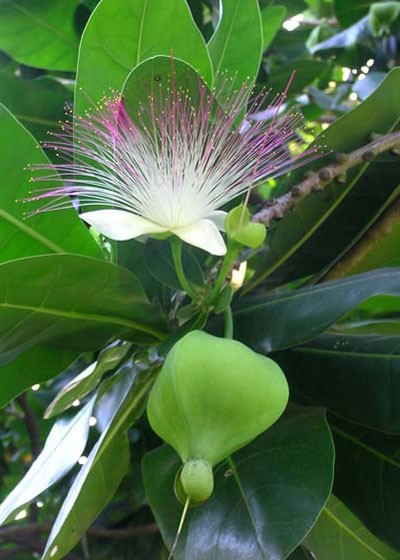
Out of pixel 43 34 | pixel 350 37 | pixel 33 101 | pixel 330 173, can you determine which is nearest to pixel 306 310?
pixel 330 173

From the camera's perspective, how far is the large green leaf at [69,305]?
0.72 metres

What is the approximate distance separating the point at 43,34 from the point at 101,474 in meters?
0.84

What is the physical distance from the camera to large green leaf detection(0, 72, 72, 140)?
48.3 inches

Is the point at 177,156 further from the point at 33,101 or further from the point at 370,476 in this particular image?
the point at 33,101

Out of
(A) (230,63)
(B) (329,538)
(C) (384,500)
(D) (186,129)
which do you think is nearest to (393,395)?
(C) (384,500)

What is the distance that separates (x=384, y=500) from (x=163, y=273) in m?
0.33

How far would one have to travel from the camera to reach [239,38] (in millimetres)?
982

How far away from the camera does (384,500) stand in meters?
0.86

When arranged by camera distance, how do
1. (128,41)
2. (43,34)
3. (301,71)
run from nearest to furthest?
(128,41) → (43,34) → (301,71)

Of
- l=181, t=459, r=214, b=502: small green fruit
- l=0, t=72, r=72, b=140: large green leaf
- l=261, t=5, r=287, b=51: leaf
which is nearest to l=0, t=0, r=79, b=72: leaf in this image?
l=0, t=72, r=72, b=140: large green leaf

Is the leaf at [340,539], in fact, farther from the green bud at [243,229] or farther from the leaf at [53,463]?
the green bud at [243,229]

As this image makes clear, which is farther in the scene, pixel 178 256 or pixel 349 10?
pixel 349 10

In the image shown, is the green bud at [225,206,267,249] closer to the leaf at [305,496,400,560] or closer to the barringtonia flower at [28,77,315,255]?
the barringtonia flower at [28,77,315,255]

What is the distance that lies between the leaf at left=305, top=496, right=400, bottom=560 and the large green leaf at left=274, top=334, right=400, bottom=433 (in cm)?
17
